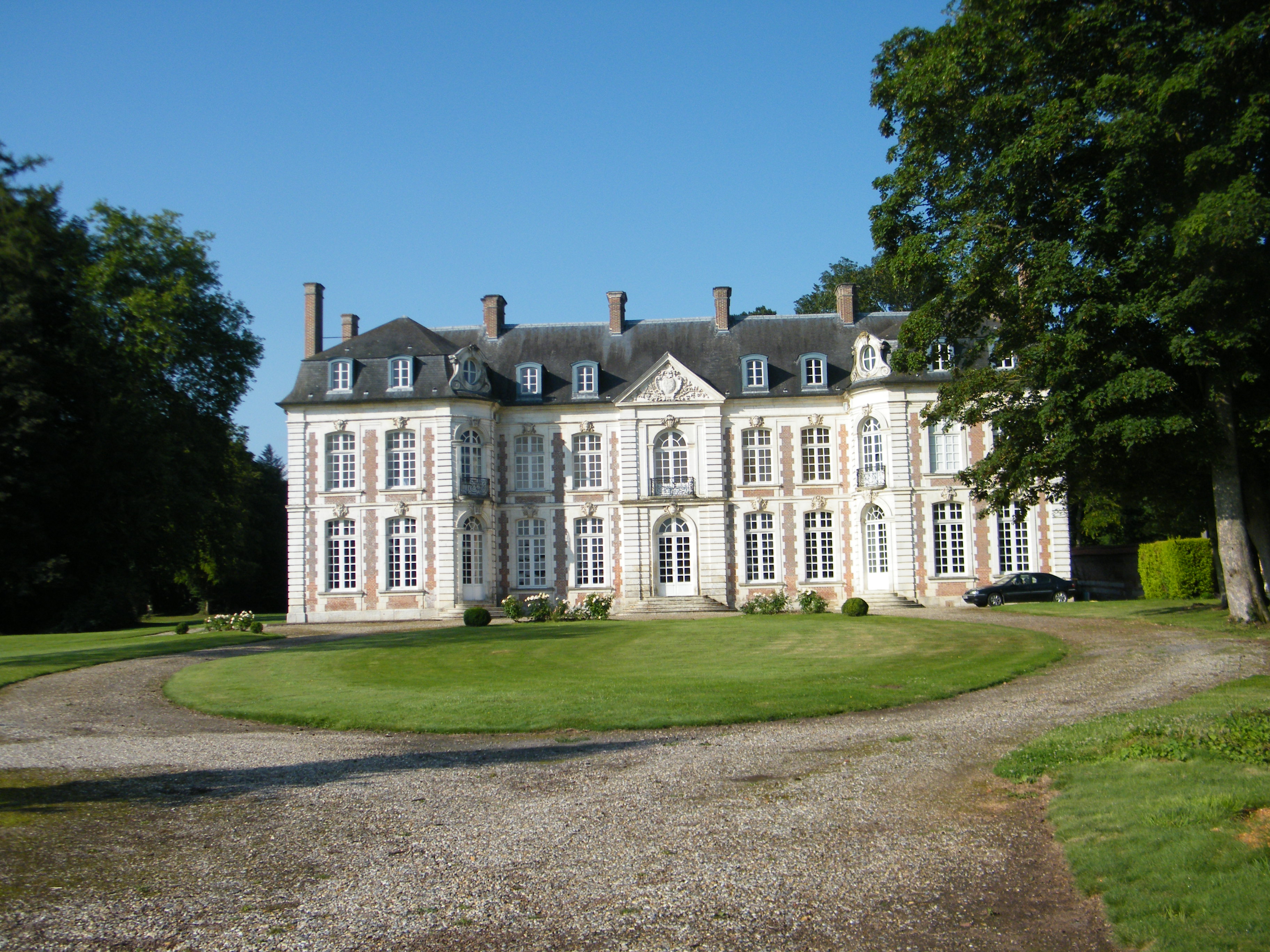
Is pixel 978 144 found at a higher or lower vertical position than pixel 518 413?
higher

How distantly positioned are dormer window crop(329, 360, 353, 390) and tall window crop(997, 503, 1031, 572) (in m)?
21.0

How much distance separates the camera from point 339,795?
24.7 feet

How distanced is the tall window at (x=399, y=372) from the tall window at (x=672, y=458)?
8.39m

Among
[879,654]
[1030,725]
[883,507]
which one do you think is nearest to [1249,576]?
[879,654]

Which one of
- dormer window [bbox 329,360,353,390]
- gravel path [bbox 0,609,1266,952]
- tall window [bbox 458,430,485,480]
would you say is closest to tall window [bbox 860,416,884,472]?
tall window [bbox 458,430,485,480]

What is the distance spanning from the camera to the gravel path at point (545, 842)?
15.4 feet

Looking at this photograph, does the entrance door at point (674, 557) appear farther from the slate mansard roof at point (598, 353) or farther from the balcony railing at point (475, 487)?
the balcony railing at point (475, 487)

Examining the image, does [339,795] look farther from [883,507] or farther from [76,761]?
[883,507]

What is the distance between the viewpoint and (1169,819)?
18.6 feet

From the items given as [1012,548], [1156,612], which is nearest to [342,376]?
[1012,548]

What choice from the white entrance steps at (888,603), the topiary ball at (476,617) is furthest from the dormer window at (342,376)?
the white entrance steps at (888,603)

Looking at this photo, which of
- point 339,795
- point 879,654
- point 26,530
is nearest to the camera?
point 339,795

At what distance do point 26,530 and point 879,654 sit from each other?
833 inches

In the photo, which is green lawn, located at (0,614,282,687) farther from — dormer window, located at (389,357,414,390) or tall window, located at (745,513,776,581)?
tall window, located at (745,513,776,581)
